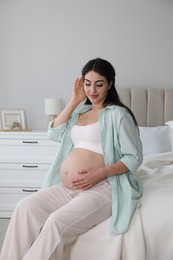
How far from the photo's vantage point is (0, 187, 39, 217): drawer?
9.57 feet

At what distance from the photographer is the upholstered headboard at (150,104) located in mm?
3156

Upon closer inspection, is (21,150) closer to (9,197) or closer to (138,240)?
(9,197)

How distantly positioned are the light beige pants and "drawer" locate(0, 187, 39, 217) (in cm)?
142

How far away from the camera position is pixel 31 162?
2912 millimetres

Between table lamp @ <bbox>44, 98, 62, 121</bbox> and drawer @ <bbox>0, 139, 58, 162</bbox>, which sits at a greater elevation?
table lamp @ <bbox>44, 98, 62, 121</bbox>

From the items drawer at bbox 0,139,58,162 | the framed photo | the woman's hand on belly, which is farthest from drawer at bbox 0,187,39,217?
the woman's hand on belly

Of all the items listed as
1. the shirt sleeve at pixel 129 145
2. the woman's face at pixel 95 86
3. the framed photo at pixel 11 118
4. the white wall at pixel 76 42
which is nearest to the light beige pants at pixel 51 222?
the shirt sleeve at pixel 129 145

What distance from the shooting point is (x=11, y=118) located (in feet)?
11.0

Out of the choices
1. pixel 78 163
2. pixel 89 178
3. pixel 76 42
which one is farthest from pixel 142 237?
pixel 76 42

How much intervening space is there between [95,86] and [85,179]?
0.49 m

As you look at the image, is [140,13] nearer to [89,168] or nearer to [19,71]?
[19,71]

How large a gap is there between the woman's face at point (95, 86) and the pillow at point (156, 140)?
47.0 inches

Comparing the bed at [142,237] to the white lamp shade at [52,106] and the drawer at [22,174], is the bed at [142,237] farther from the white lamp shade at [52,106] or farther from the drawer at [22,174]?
the white lamp shade at [52,106]

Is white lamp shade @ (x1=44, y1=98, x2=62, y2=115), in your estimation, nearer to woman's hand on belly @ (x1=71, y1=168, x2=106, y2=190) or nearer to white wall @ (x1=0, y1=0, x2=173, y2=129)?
white wall @ (x1=0, y1=0, x2=173, y2=129)
